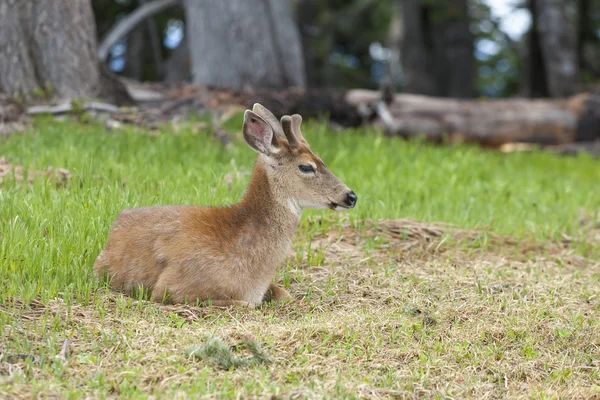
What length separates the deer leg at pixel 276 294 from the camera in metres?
5.21

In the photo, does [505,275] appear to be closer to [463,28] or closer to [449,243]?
[449,243]

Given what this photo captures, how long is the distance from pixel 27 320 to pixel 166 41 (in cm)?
1967

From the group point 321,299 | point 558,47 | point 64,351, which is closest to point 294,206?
point 321,299

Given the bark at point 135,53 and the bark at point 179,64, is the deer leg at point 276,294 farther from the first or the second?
the bark at point 135,53

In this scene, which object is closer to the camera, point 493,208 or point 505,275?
point 505,275

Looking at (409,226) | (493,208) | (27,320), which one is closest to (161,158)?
(409,226)

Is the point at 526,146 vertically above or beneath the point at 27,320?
beneath

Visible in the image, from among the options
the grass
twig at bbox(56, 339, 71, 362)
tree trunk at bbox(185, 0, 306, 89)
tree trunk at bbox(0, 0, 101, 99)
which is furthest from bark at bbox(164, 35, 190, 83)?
twig at bbox(56, 339, 71, 362)

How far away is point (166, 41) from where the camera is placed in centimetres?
2338

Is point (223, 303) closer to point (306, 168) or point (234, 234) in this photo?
point (234, 234)

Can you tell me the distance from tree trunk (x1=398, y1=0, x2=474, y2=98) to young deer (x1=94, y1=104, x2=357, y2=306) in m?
14.0

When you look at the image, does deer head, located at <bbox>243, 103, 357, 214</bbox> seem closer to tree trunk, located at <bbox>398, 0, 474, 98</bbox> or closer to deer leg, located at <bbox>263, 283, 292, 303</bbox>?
deer leg, located at <bbox>263, 283, 292, 303</bbox>

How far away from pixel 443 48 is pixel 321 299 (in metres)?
15.3

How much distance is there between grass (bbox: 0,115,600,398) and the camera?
4.06 metres
